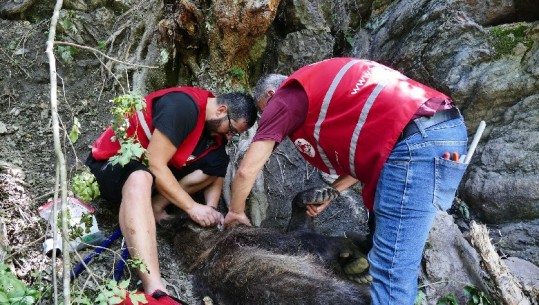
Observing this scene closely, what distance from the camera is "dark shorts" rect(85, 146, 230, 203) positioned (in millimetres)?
3115

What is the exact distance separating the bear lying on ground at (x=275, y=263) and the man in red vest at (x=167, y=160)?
0.92 ft

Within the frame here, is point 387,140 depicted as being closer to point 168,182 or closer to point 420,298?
point 420,298

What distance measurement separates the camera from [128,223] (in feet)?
9.41

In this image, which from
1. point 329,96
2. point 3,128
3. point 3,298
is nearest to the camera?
point 3,298

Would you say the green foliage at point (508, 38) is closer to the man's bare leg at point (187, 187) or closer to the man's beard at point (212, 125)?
the man's beard at point (212, 125)

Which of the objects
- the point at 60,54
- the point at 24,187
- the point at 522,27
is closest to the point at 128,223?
the point at 24,187

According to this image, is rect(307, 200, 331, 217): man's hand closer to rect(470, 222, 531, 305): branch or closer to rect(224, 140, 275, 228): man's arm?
rect(224, 140, 275, 228): man's arm

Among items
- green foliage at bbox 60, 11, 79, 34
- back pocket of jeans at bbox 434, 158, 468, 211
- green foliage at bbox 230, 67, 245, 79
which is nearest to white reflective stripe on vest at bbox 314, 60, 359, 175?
back pocket of jeans at bbox 434, 158, 468, 211

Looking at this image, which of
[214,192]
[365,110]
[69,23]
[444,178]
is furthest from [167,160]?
Answer: [69,23]

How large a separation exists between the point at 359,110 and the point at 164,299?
152 centimetres

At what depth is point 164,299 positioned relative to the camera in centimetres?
250

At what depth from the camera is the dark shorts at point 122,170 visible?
10.2ft

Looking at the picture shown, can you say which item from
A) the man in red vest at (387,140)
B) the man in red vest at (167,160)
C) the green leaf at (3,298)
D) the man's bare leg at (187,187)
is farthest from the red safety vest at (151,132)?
the green leaf at (3,298)

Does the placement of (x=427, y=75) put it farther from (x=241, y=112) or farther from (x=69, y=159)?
(x=69, y=159)
